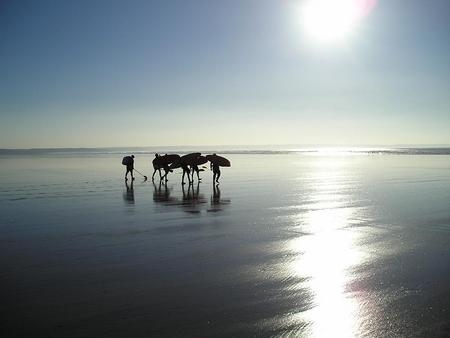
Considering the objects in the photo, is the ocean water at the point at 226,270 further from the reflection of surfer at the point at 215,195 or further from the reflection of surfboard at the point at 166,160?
the reflection of surfboard at the point at 166,160

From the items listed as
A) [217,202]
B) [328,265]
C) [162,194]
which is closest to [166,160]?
[162,194]

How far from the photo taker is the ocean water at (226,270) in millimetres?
5289

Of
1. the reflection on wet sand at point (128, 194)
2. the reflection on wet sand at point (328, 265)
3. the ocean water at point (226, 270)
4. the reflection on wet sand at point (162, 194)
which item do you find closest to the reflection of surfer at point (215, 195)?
the reflection on wet sand at point (162, 194)

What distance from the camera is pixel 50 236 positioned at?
10.1 meters

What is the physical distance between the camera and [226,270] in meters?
7.45

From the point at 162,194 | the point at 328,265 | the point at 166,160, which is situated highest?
the point at 166,160

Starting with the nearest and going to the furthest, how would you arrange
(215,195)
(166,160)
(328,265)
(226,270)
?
1. (226,270)
2. (328,265)
3. (215,195)
4. (166,160)

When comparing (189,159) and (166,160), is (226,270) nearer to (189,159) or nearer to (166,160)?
(189,159)

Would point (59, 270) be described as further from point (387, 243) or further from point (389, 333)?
point (387, 243)

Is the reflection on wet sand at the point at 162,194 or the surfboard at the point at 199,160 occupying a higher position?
the surfboard at the point at 199,160

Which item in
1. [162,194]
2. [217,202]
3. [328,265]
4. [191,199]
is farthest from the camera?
[162,194]

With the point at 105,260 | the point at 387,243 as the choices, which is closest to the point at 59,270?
the point at 105,260

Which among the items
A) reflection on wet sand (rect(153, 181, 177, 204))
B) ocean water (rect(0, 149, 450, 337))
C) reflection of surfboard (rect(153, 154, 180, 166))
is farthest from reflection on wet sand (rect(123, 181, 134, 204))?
reflection of surfboard (rect(153, 154, 180, 166))

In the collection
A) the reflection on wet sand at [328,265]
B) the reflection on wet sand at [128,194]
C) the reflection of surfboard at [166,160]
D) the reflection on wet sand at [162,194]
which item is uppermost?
the reflection of surfboard at [166,160]
